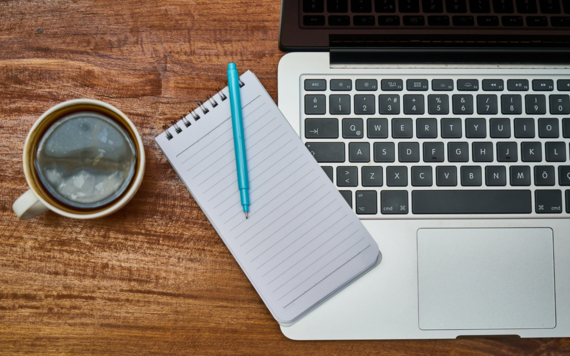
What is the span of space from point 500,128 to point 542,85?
0.08 metres

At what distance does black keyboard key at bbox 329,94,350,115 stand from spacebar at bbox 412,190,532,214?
0.45 feet

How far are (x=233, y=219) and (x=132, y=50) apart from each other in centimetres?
27

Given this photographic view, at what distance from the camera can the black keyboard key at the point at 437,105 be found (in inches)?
20.7

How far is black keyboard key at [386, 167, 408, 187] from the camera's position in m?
0.52

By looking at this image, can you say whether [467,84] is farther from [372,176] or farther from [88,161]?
[88,161]

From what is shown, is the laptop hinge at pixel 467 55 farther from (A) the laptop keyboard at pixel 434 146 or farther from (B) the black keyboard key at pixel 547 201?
(B) the black keyboard key at pixel 547 201

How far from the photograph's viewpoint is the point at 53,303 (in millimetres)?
538

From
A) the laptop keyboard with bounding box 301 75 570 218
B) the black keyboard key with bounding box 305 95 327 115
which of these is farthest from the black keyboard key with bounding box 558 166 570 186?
the black keyboard key with bounding box 305 95 327 115

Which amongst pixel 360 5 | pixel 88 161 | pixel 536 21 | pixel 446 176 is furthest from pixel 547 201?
pixel 88 161

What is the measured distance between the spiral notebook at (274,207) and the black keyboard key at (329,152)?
1cm

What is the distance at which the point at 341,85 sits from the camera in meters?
0.52

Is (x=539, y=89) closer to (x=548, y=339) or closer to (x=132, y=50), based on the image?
(x=548, y=339)

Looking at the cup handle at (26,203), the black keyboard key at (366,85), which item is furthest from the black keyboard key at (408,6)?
the cup handle at (26,203)

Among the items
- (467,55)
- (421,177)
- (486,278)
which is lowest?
(486,278)
